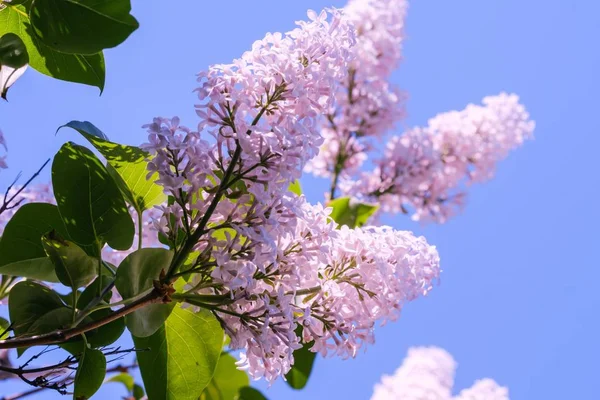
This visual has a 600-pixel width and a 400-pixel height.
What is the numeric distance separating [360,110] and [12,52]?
2.59m

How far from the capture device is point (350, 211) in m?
2.28

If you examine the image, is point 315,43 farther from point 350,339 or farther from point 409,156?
point 409,156

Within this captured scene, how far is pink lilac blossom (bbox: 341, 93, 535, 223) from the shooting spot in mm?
3461

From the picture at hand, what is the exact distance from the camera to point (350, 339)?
102 centimetres

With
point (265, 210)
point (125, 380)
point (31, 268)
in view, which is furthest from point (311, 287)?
point (125, 380)

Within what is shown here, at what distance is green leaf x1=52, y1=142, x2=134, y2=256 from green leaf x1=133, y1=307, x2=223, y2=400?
0.17m

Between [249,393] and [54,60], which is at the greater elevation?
[54,60]

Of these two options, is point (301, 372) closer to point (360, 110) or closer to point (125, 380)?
point (125, 380)

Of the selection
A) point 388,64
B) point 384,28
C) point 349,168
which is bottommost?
point 349,168

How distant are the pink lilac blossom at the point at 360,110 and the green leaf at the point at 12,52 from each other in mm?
2428

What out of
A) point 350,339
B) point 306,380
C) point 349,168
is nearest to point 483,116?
point 349,168

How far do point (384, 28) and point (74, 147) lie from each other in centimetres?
305

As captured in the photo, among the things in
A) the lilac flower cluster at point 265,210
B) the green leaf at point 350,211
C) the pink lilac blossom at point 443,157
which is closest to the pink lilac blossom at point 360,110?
the pink lilac blossom at point 443,157

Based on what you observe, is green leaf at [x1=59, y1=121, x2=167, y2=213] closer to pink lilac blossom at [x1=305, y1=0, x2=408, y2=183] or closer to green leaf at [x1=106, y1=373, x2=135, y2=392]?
green leaf at [x1=106, y1=373, x2=135, y2=392]
